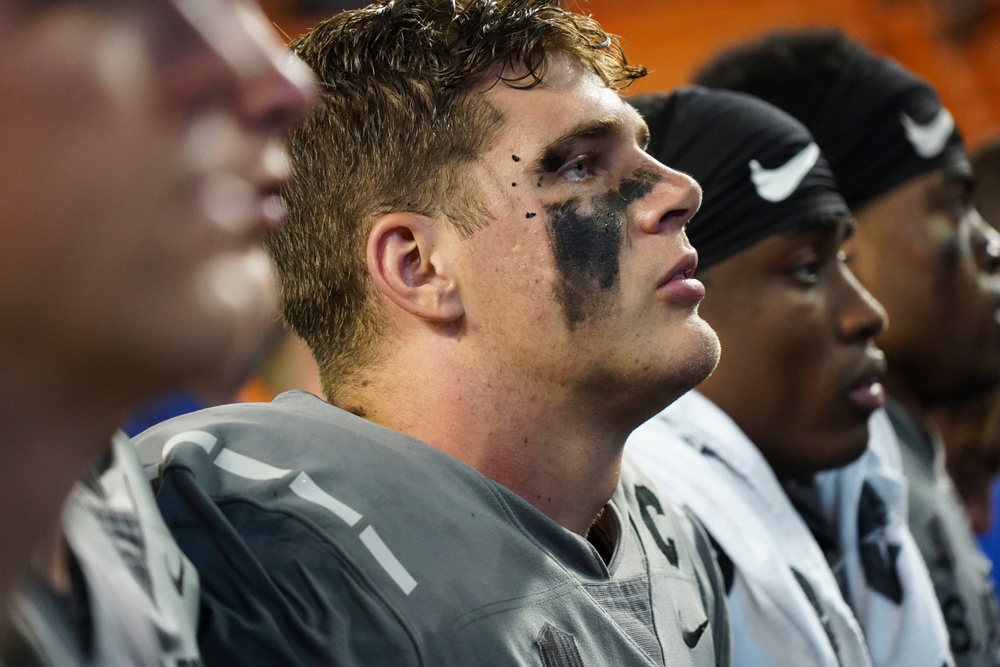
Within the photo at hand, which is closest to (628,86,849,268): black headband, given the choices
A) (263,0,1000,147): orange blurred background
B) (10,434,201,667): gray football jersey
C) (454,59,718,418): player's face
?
(454,59,718,418): player's face

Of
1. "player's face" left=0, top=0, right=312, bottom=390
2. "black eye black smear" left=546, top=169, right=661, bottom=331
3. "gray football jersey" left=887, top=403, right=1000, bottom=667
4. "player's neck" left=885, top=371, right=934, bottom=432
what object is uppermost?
"player's face" left=0, top=0, right=312, bottom=390

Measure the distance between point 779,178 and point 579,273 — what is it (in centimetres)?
67

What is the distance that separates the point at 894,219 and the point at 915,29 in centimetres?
416

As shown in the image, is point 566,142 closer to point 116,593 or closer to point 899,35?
point 116,593

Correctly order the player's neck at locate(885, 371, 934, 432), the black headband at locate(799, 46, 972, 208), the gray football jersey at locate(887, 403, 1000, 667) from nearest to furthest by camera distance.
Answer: the gray football jersey at locate(887, 403, 1000, 667) → the black headband at locate(799, 46, 972, 208) → the player's neck at locate(885, 371, 934, 432)

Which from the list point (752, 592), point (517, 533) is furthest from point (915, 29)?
point (517, 533)

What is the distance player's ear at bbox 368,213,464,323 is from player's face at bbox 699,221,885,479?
2.13 ft

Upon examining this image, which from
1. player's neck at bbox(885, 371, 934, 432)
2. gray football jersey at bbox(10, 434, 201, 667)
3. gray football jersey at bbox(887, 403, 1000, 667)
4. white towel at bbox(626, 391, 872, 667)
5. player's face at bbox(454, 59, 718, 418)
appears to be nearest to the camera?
gray football jersey at bbox(10, 434, 201, 667)

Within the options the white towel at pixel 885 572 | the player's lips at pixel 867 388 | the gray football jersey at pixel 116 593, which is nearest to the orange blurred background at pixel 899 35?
the white towel at pixel 885 572

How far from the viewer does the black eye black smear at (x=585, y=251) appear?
119cm

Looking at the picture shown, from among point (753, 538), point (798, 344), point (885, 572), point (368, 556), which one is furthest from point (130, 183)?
point (885, 572)

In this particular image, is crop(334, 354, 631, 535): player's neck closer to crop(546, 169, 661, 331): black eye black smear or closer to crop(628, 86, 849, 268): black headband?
crop(546, 169, 661, 331): black eye black smear

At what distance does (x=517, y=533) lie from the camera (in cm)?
111

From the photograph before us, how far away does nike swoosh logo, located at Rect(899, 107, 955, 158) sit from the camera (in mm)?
2139
